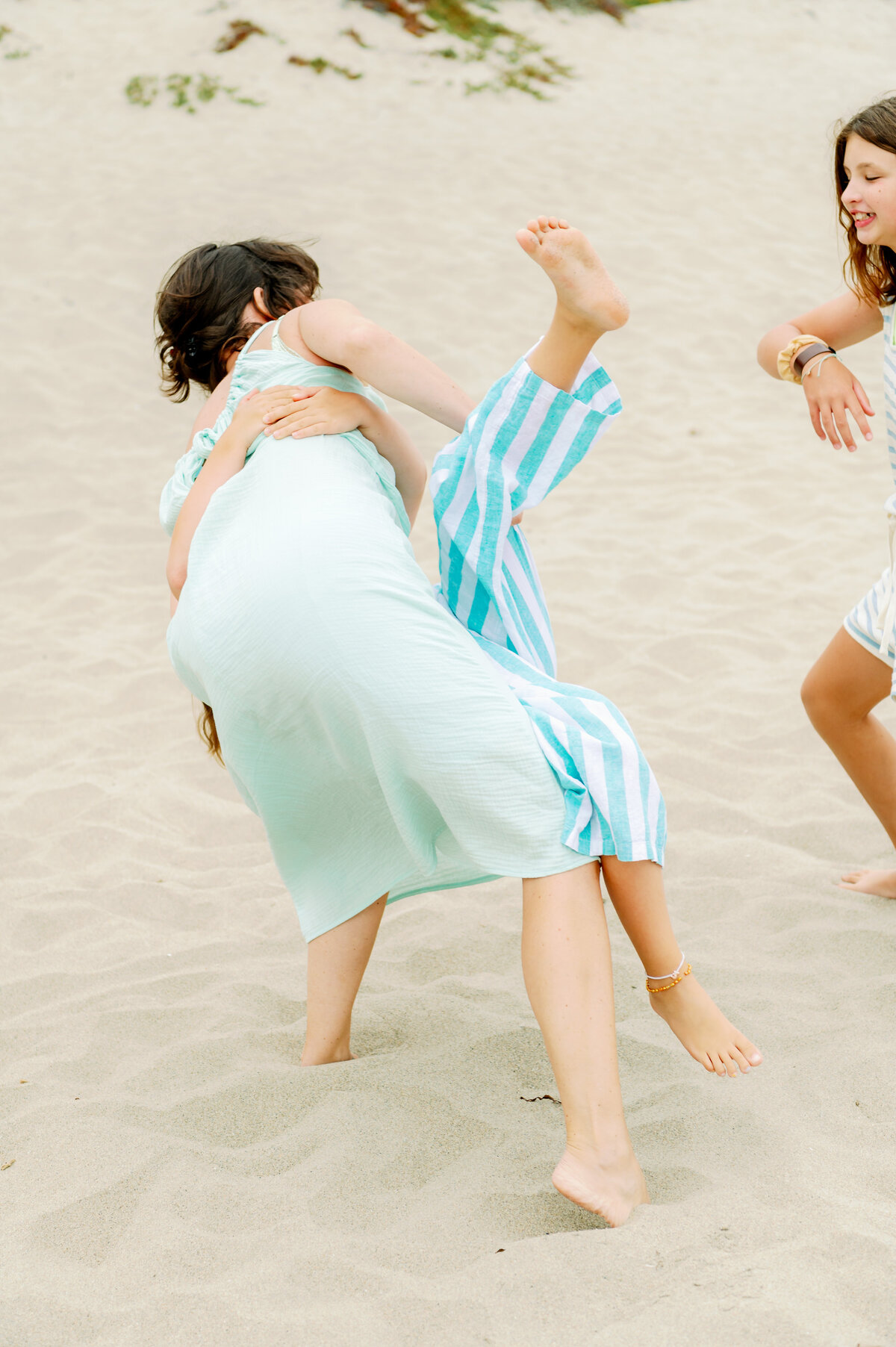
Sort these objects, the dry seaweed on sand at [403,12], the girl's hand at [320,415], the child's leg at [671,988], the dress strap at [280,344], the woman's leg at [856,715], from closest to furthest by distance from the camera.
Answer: the child's leg at [671,988]
the girl's hand at [320,415]
the dress strap at [280,344]
the woman's leg at [856,715]
the dry seaweed on sand at [403,12]

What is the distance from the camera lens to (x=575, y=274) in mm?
1772

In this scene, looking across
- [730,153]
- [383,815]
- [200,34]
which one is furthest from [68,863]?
[200,34]

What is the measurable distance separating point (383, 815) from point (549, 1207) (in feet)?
2.24

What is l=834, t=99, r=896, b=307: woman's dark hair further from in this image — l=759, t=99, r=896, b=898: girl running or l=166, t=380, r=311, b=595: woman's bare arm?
l=166, t=380, r=311, b=595: woman's bare arm

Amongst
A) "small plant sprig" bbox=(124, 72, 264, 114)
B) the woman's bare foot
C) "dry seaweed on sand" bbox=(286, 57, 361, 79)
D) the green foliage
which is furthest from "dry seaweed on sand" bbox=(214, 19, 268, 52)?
the woman's bare foot

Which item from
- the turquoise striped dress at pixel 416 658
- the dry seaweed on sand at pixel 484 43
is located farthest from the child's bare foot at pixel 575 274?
the dry seaweed on sand at pixel 484 43

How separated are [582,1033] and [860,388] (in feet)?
4.56

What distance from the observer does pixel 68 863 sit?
328 cm

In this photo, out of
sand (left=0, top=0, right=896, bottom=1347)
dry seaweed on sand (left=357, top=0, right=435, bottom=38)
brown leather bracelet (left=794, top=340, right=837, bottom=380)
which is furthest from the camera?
dry seaweed on sand (left=357, top=0, right=435, bottom=38)

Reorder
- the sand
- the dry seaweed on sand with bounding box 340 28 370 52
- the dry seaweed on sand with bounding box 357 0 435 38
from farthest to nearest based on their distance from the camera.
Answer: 1. the dry seaweed on sand with bounding box 357 0 435 38
2. the dry seaweed on sand with bounding box 340 28 370 52
3. the sand

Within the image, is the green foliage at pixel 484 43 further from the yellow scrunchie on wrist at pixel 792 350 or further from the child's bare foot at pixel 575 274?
the child's bare foot at pixel 575 274

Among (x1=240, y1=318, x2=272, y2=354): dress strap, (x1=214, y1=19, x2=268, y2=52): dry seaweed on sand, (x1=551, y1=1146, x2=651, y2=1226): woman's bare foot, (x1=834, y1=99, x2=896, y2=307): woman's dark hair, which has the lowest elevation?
(x1=214, y1=19, x2=268, y2=52): dry seaweed on sand

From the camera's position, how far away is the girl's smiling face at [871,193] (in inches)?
Answer: 89.0

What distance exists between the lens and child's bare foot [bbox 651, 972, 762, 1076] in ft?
6.40
